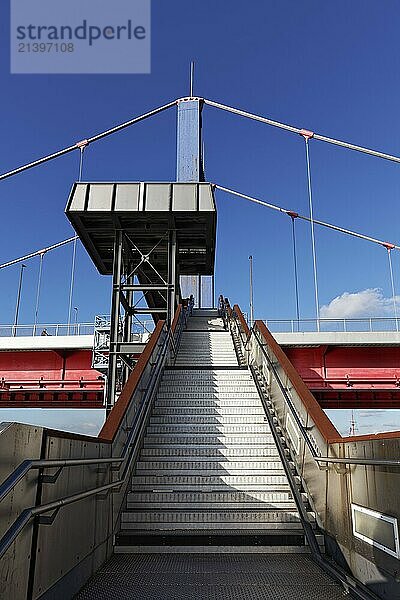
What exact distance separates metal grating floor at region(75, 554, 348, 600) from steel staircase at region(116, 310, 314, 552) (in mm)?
294

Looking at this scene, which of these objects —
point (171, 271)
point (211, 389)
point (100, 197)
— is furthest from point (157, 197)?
point (211, 389)

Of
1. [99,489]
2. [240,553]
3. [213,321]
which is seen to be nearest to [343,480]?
[240,553]

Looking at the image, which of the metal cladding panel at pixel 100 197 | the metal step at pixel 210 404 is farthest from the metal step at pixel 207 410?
the metal cladding panel at pixel 100 197

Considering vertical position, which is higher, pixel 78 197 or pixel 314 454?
pixel 78 197

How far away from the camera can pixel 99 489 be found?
3.93m

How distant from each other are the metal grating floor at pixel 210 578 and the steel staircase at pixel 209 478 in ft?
0.96

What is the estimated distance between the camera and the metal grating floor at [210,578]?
3.38m

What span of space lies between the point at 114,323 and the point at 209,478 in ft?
32.5

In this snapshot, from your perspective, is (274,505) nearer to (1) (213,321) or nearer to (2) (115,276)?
(2) (115,276)

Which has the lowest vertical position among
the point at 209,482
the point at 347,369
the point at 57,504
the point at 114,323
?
the point at 209,482

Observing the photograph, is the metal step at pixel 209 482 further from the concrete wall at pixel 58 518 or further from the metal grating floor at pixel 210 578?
the metal grating floor at pixel 210 578

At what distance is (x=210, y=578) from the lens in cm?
376

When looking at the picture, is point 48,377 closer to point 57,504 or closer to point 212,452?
point 212,452

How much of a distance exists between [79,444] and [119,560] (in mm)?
1360
